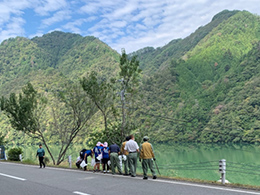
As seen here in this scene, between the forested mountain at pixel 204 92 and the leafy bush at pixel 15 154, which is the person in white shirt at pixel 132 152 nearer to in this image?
the leafy bush at pixel 15 154

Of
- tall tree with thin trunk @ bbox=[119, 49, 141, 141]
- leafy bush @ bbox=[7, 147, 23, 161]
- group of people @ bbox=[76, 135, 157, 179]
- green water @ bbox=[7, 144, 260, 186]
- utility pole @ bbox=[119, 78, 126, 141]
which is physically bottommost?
green water @ bbox=[7, 144, 260, 186]

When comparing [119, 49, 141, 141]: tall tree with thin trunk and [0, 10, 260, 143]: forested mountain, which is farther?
[0, 10, 260, 143]: forested mountain

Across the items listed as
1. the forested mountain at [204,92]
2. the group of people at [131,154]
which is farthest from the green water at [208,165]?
the forested mountain at [204,92]

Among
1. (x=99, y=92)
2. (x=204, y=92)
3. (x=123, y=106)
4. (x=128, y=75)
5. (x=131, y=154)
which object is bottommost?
(x=131, y=154)

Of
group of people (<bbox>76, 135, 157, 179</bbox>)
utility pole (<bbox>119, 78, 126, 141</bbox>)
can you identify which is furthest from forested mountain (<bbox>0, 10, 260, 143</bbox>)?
group of people (<bbox>76, 135, 157, 179</bbox>)

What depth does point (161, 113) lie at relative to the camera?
13175 cm

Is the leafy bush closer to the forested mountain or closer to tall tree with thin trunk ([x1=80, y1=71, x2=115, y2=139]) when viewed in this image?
tall tree with thin trunk ([x1=80, y1=71, x2=115, y2=139])

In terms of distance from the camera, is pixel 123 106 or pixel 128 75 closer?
pixel 123 106

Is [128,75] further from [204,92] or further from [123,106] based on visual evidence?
[204,92]

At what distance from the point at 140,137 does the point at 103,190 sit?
49.0 ft

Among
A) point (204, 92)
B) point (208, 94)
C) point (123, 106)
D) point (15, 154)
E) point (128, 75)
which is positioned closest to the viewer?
point (123, 106)

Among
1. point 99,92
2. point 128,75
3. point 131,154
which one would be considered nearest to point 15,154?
point 99,92

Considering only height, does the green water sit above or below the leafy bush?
below

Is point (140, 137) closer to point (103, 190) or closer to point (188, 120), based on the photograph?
point (103, 190)
